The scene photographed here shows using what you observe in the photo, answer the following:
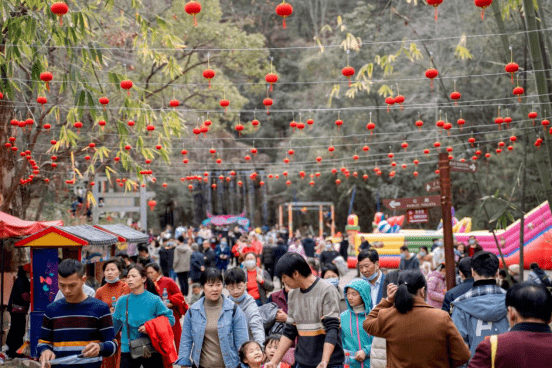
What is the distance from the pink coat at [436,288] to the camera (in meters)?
8.81

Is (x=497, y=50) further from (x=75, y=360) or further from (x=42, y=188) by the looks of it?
(x=75, y=360)

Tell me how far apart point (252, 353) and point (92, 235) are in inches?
225

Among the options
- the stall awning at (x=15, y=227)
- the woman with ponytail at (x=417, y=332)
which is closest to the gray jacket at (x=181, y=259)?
the stall awning at (x=15, y=227)

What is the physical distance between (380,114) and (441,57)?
183 inches

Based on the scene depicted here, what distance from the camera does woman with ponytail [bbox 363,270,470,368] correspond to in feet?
12.6

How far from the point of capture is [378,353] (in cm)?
490

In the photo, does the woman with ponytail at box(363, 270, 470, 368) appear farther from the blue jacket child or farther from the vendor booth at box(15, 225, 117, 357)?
the vendor booth at box(15, 225, 117, 357)

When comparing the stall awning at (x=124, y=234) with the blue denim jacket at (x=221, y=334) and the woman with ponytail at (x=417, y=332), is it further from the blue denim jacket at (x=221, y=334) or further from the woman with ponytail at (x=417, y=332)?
the woman with ponytail at (x=417, y=332)

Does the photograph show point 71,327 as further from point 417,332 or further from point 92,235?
point 92,235

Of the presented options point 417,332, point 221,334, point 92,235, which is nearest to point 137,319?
point 221,334

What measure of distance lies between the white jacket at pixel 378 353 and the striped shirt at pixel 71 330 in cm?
183

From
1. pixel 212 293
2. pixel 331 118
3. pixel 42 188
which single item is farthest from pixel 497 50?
pixel 212 293

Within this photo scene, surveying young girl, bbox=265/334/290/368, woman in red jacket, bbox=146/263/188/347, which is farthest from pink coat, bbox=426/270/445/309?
young girl, bbox=265/334/290/368

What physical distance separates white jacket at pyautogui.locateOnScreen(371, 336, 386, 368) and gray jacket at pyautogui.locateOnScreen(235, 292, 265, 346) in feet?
2.75
